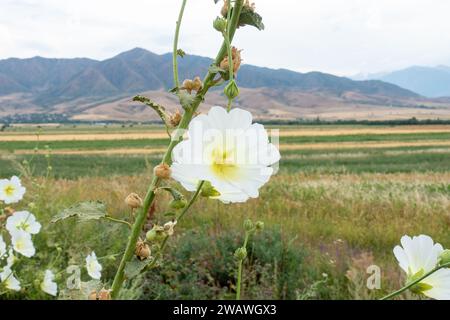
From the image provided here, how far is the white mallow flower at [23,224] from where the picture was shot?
104 inches

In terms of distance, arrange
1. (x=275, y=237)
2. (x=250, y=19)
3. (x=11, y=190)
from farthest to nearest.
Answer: (x=275, y=237), (x=11, y=190), (x=250, y=19)

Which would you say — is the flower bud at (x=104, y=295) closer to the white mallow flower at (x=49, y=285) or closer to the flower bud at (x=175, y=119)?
the flower bud at (x=175, y=119)

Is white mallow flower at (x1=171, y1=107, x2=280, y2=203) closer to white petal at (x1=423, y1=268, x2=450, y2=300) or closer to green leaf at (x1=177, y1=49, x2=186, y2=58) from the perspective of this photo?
green leaf at (x1=177, y1=49, x2=186, y2=58)

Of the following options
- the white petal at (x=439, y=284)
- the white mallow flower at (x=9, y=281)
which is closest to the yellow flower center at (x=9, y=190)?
the white mallow flower at (x=9, y=281)

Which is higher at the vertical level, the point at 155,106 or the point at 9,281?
the point at 155,106

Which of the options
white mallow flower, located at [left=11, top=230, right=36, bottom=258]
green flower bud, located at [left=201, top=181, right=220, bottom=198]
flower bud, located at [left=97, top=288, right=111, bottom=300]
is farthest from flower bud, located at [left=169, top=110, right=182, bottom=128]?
white mallow flower, located at [left=11, top=230, right=36, bottom=258]

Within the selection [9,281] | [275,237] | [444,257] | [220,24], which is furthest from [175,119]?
[275,237]

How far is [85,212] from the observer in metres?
0.81

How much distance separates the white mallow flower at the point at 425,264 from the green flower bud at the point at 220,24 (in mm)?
393

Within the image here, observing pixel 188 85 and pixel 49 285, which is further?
pixel 49 285

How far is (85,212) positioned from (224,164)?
281 mm

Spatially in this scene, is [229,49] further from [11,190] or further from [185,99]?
[11,190]

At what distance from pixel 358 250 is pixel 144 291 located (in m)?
3.21
